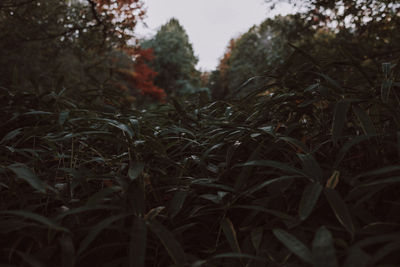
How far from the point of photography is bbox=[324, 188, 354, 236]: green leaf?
419 mm

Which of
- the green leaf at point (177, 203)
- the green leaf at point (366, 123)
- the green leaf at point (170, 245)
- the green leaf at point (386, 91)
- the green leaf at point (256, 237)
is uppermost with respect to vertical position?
the green leaf at point (386, 91)

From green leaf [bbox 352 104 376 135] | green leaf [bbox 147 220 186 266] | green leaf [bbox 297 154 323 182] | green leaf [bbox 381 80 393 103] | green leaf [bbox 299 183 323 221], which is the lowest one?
green leaf [bbox 147 220 186 266]

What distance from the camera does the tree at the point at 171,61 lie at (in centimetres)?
2100

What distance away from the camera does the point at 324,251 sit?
14.0 inches

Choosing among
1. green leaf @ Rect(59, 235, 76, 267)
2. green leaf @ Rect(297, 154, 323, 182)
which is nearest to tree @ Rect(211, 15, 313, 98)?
green leaf @ Rect(297, 154, 323, 182)

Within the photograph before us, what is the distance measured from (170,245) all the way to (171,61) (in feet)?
71.4

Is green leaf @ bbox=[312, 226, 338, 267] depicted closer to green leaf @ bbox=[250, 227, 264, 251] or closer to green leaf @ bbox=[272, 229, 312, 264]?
green leaf @ bbox=[272, 229, 312, 264]

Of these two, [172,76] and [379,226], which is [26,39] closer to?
[379,226]

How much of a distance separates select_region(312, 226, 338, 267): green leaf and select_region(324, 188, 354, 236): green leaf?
0.19 feet

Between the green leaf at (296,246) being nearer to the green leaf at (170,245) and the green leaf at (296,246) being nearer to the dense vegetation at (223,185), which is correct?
the dense vegetation at (223,185)

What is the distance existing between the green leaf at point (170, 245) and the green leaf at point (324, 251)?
215mm

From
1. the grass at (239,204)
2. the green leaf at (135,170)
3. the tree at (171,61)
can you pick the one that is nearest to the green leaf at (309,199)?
the grass at (239,204)

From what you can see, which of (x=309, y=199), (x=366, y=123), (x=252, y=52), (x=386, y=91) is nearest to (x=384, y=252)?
(x=309, y=199)

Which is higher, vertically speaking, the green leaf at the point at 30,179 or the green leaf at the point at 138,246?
the green leaf at the point at 30,179
